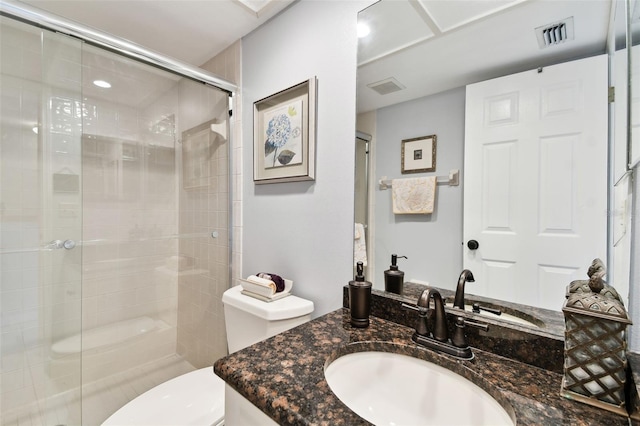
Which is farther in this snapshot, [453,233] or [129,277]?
[129,277]

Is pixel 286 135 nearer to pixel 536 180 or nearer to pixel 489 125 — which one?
pixel 489 125

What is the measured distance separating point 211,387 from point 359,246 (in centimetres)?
92

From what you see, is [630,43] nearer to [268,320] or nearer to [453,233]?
[453,233]

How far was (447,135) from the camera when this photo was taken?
86 centimetres

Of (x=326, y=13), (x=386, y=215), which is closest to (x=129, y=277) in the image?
(x=386, y=215)

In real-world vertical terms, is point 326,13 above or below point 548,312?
above

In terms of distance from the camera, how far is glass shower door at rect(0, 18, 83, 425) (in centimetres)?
120

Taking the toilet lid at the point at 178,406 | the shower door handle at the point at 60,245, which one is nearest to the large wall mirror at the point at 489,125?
the toilet lid at the point at 178,406

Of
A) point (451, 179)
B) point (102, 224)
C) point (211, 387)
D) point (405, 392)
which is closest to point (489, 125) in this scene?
point (451, 179)

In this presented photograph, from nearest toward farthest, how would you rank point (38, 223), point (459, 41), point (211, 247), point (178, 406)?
point (459, 41) < point (178, 406) < point (38, 223) < point (211, 247)

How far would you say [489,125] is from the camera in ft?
→ 2.57

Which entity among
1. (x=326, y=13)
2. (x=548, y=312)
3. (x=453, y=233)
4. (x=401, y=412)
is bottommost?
(x=401, y=412)

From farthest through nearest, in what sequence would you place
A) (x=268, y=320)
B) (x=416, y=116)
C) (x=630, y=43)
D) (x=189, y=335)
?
(x=189, y=335) → (x=268, y=320) → (x=416, y=116) → (x=630, y=43)

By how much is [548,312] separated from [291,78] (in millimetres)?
1290
